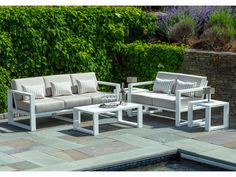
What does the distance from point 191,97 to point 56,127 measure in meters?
2.51

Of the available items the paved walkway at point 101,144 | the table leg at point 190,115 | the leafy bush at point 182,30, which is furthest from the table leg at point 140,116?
the leafy bush at point 182,30

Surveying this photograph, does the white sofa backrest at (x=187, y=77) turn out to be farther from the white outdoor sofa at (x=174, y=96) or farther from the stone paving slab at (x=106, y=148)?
the stone paving slab at (x=106, y=148)

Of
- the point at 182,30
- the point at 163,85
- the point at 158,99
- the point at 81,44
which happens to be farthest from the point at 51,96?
the point at 182,30

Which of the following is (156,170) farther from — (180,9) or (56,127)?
(180,9)

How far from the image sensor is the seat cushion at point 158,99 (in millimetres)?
10703

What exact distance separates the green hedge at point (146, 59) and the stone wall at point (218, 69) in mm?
288

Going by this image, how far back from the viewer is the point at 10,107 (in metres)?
10.7

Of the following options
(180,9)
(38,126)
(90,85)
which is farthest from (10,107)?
(180,9)

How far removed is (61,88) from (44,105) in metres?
0.86

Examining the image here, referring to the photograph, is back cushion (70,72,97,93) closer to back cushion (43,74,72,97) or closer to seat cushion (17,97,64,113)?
back cushion (43,74,72,97)

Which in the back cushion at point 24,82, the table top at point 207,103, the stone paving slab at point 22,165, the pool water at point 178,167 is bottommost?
the pool water at point 178,167

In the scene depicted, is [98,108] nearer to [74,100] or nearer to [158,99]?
[74,100]

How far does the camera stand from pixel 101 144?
9305 millimetres

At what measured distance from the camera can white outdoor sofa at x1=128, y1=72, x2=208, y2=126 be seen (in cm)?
1059
